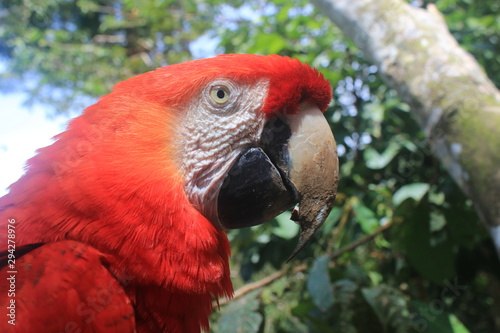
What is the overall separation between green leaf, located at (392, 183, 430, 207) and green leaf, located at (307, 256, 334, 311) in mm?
526

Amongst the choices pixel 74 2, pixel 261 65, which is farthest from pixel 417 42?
pixel 74 2

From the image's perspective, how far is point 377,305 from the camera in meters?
1.53

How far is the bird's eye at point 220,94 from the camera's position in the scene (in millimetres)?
985

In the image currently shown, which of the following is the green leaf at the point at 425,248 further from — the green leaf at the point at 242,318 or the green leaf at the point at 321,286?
the green leaf at the point at 242,318

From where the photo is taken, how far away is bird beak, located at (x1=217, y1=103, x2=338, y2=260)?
0.96 meters

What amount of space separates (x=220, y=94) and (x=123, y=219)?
41cm

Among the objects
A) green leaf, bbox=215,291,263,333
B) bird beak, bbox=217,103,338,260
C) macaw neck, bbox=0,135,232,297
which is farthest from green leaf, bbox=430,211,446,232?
macaw neck, bbox=0,135,232,297

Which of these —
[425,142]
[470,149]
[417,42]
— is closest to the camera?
Result: [470,149]

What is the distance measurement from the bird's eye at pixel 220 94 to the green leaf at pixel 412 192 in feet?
4.21

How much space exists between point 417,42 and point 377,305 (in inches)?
48.5

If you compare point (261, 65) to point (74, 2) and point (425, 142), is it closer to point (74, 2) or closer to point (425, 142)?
point (425, 142)

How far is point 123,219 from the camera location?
830 mm

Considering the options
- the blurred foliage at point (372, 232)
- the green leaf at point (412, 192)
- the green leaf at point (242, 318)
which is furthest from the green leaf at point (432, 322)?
the green leaf at point (242, 318)

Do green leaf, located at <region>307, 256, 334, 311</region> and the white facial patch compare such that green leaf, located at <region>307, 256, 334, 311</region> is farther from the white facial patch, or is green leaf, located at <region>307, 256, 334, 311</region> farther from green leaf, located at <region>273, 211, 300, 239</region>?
the white facial patch
